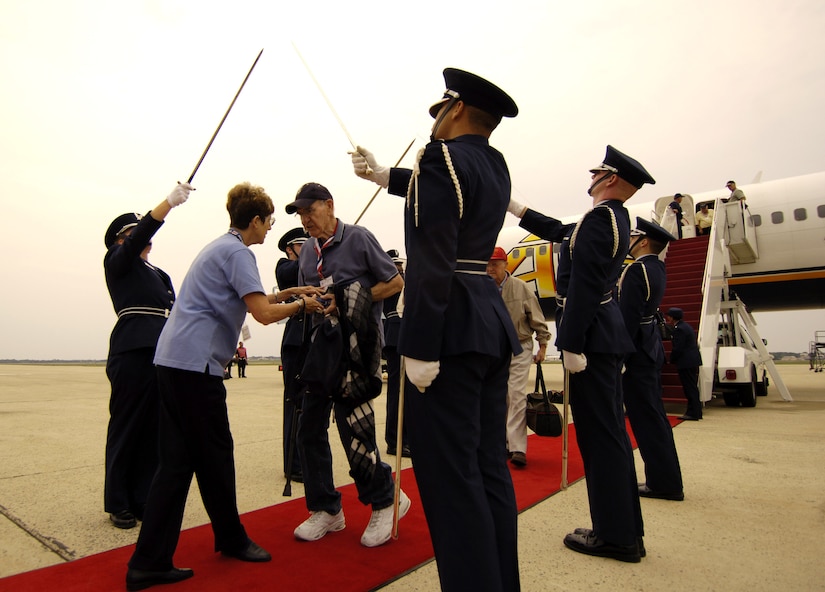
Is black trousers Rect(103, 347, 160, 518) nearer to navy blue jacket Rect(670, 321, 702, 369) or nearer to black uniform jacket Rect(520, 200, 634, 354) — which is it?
black uniform jacket Rect(520, 200, 634, 354)

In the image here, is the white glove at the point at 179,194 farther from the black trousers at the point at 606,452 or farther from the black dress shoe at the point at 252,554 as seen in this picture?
the black trousers at the point at 606,452

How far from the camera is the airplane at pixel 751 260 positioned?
9922 millimetres

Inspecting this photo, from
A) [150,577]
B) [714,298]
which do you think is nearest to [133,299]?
[150,577]

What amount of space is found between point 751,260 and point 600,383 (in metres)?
12.2

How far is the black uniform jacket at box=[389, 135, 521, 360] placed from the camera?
5.63 feet

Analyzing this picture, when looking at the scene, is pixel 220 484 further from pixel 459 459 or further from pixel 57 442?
pixel 57 442

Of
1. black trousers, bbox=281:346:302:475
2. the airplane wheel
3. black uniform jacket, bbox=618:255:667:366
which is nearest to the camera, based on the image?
black trousers, bbox=281:346:302:475

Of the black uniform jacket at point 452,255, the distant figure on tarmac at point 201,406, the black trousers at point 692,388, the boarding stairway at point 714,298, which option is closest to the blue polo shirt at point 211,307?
the distant figure on tarmac at point 201,406

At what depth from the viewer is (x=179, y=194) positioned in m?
3.03

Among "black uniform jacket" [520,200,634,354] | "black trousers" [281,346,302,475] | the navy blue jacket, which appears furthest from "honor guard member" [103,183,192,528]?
the navy blue jacket

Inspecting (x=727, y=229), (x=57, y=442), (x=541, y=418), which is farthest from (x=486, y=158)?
(x=727, y=229)

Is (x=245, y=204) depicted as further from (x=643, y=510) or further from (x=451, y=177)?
(x=643, y=510)

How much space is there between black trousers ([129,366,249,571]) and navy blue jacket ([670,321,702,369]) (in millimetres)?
6841

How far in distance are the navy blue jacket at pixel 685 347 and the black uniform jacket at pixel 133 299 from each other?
683cm
